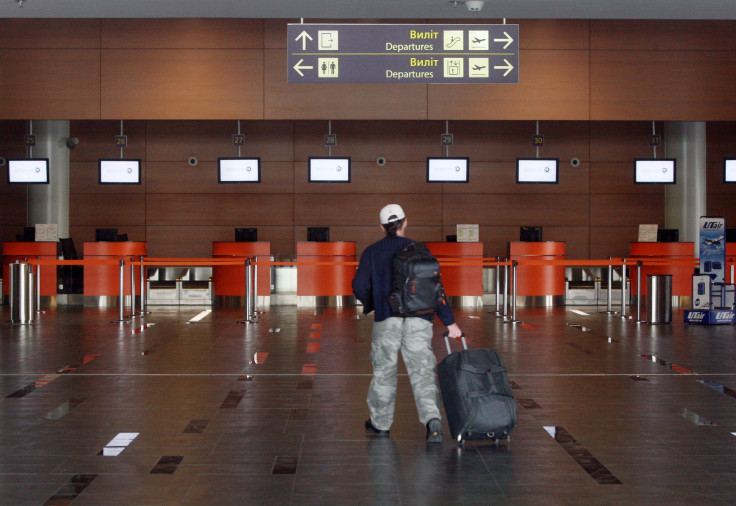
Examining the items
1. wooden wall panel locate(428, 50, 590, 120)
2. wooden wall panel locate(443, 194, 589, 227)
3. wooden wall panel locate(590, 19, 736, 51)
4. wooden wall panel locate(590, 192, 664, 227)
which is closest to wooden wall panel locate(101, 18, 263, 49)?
wooden wall panel locate(428, 50, 590, 120)

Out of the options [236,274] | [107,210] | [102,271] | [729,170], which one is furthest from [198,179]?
[729,170]

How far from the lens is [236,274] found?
13.8m

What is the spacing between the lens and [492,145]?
15266 mm

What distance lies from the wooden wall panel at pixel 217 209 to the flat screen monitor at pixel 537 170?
415cm

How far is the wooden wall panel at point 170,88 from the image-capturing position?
13102 mm

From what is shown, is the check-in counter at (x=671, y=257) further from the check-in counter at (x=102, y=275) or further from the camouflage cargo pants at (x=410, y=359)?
the camouflage cargo pants at (x=410, y=359)

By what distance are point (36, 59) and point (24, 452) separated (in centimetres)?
1016

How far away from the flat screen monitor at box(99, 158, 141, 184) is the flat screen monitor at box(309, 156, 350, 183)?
3.03m

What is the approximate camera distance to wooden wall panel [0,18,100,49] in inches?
516

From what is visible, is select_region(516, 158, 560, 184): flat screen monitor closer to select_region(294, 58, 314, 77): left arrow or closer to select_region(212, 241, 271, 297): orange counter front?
select_region(212, 241, 271, 297): orange counter front

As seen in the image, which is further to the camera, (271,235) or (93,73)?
(271,235)

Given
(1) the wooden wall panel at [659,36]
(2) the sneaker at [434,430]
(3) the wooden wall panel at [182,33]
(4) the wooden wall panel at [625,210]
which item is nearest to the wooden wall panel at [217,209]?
(3) the wooden wall panel at [182,33]
